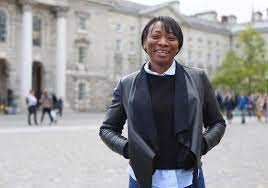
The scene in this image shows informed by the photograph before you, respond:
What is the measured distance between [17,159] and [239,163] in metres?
4.75

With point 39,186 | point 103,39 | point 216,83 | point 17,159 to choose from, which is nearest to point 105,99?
point 103,39

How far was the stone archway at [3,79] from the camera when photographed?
3800 centimetres

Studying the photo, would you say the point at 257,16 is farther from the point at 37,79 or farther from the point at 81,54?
the point at 37,79

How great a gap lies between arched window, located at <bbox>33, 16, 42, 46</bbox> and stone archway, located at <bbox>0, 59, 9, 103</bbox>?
3.02 m

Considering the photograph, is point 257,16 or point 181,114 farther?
point 257,16

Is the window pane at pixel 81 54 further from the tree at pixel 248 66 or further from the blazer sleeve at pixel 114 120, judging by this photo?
the blazer sleeve at pixel 114 120

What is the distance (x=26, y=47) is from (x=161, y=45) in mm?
36058

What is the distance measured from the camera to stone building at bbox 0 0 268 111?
3753 cm

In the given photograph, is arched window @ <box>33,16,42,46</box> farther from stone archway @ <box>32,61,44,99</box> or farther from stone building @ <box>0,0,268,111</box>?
stone archway @ <box>32,61,44,99</box>

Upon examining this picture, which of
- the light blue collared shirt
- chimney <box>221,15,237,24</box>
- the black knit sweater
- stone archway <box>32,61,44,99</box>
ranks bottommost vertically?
stone archway <box>32,61,44,99</box>

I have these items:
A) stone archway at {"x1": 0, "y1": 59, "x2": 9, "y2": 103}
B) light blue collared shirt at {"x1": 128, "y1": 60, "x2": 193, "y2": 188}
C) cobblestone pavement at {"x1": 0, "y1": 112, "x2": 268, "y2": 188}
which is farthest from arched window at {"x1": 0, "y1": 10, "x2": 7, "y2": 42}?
light blue collared shirt at {"x1": 128, "y1": 60, "x2": 193, "y2": 188}

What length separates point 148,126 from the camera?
92.4 inches

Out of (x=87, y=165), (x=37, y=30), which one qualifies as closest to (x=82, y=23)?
(x=37, y=30)

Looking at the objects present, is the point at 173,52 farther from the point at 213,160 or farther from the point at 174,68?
the point at 213,160
